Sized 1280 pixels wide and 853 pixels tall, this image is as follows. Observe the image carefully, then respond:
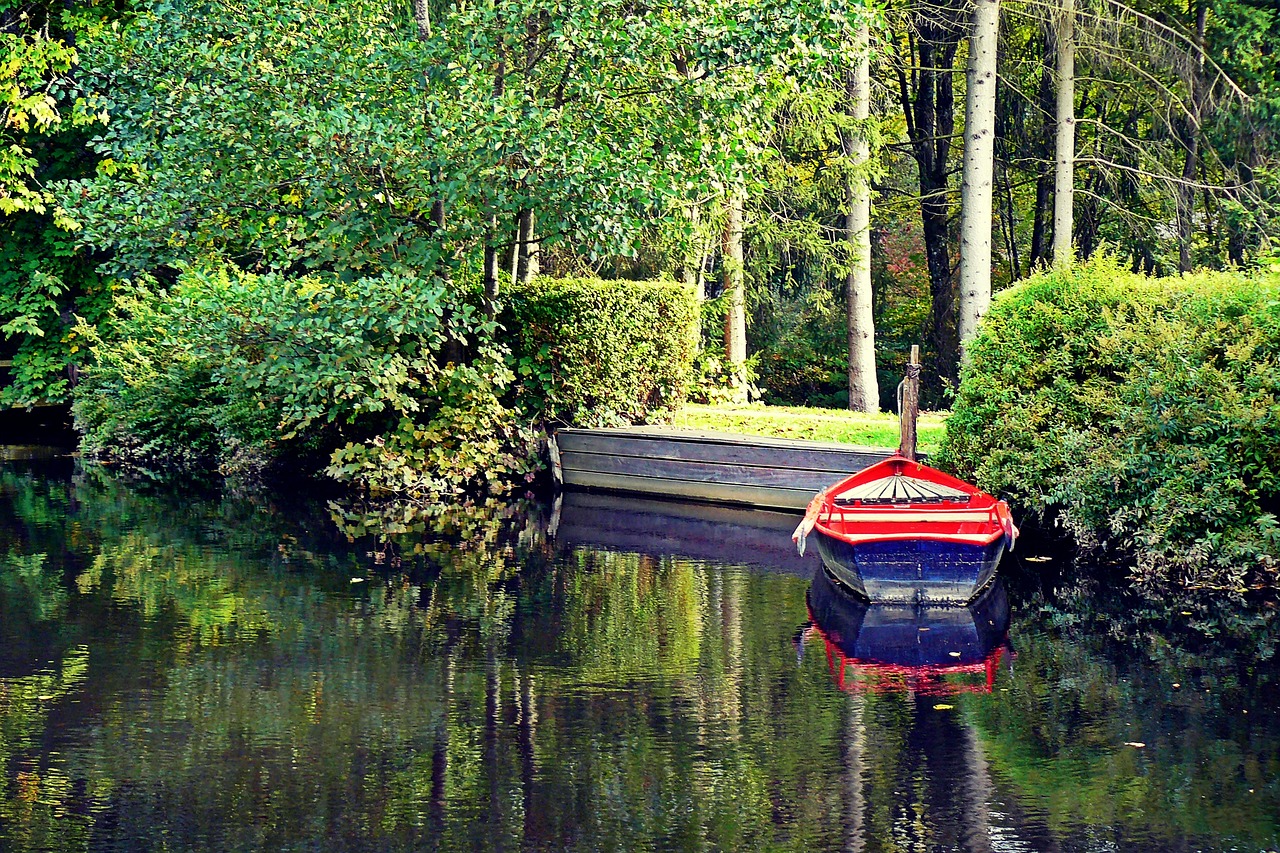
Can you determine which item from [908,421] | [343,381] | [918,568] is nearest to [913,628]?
[918,568]

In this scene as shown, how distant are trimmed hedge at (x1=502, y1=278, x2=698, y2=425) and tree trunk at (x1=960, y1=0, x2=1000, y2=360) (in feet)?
13.6

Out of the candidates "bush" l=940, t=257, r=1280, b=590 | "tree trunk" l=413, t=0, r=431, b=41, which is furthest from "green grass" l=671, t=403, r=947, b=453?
"tree trunk" l=413, t=0, r=431, b=41

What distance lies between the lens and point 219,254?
58.2 feet

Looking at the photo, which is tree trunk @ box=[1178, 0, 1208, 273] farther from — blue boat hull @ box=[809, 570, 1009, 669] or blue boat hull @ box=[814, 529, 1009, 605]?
blue boat hull @ box=[814, 529, 1009, 605]

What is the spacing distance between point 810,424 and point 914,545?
788 cm

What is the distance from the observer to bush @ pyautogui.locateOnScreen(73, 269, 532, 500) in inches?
655

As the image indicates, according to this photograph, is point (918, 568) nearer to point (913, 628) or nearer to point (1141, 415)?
point (913, 628)

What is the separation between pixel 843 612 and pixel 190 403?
1463 centimetres

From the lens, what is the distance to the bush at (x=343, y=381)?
54.6 ft

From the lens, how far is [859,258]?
2230 centimetres

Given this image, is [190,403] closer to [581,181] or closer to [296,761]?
[581,181]

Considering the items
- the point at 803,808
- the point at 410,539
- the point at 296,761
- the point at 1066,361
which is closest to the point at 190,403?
the point at 410,539

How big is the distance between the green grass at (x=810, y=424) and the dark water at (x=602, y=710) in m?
4.53

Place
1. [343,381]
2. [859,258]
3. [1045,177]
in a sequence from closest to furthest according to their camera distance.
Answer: [343,381], [859,258], [1045,177]
